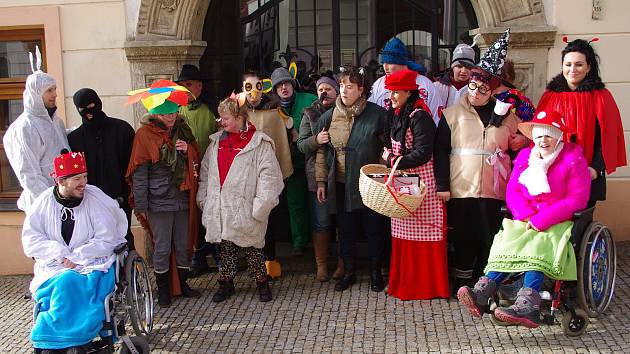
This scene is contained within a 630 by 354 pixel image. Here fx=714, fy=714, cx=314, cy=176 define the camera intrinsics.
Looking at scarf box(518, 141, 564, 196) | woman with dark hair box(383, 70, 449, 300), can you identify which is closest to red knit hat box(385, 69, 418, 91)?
woman with dark hair box(383, 70, 449, 300)

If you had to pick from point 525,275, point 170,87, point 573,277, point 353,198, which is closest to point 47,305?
point 170,87

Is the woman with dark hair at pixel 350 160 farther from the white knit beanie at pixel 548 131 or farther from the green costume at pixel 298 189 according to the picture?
the white knit beanie at pixel 548 131

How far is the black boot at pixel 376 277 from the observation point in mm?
5662

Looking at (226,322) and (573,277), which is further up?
(573,277)

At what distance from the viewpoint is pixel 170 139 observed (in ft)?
17.8

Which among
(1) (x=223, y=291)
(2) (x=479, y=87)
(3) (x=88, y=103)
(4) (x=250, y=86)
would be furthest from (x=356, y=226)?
(3) (x=88, y=103)

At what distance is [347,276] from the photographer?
19.0 ft

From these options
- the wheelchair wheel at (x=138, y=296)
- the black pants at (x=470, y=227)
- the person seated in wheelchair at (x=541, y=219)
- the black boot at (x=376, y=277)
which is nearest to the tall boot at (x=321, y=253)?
the black boot at (x=376, y=277)

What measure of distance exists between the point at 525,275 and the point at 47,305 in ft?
9.52

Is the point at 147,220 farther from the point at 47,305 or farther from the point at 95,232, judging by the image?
the point at 47,305

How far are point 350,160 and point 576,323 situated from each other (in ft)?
6.50

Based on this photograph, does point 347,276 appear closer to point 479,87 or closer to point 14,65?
point 479,87

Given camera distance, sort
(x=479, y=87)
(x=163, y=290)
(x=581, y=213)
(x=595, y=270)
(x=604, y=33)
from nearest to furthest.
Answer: (x=581, y=213)
(x=595, y=270)
(x=479, y=87)
(x=163, y=290)
(x=604, y=33)

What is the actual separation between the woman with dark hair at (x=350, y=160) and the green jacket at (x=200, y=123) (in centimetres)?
100
